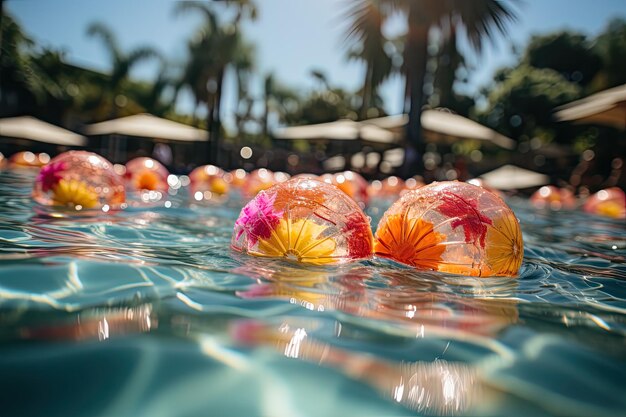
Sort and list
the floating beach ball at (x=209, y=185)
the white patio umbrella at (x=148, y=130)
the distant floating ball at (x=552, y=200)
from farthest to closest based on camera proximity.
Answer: the white patio umbrella at (x=148, y=130) < the distant floating ball at (x=552, y=200) < the floating beach ball at (x=209, y=185)

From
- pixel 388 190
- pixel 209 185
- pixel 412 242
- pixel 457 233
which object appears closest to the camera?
pixel 457 233

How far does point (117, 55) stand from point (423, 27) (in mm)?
19989

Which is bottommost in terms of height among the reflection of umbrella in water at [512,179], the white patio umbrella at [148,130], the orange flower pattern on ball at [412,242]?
the orange flower pattern on ball at [412,242]

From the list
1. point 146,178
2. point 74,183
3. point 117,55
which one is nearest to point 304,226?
point 74,183

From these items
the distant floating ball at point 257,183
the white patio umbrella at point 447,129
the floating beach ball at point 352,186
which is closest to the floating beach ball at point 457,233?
the floating beach ball at point 352,186

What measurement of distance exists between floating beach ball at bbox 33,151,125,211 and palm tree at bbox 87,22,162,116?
80.8 ft

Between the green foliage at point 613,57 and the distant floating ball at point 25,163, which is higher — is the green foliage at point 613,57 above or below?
above

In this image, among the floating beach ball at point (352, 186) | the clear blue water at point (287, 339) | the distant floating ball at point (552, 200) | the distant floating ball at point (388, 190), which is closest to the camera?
the clear blue water at point (287, 339)

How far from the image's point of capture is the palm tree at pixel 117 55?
27.5 meters

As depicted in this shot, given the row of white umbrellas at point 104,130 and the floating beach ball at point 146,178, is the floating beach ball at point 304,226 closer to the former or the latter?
the floating beach ball at point 146,178

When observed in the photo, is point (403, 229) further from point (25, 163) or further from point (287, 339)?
point (25, 163)

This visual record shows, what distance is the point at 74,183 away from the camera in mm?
5402

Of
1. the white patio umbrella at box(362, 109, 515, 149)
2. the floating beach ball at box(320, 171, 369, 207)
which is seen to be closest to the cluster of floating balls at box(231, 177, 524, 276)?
the floating beach ball at box(320, 171, 369, 207)

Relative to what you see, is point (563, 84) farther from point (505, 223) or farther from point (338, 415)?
point (338, 415)
